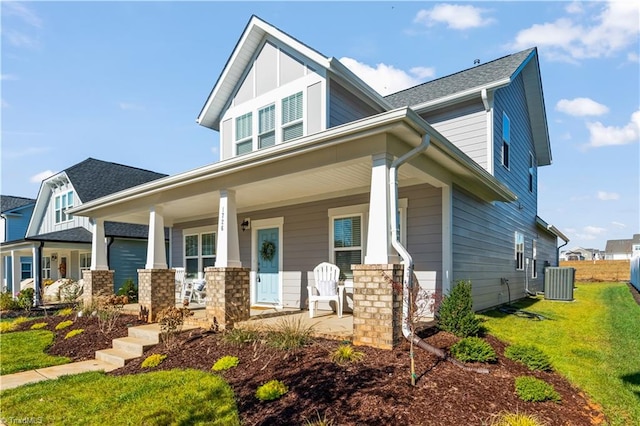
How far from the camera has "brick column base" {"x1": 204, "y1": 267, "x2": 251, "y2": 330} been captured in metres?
7.03

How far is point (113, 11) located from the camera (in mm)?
7621

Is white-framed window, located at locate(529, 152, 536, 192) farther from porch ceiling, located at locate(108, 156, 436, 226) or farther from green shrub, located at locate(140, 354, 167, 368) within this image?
green shrub, located at locate(140, 354, 167, 368)

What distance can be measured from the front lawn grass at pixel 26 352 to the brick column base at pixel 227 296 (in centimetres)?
249

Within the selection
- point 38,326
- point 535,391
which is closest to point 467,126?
point 535,391

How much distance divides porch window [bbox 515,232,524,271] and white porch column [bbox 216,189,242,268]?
9369 millimetres

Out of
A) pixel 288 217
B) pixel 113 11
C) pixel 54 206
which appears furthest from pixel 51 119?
pixel 54 206

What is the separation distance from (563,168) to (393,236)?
15.5 metres

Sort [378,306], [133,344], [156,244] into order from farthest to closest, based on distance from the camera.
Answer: [156,244] → [133,344] → [378,306]

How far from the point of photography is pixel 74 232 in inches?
676

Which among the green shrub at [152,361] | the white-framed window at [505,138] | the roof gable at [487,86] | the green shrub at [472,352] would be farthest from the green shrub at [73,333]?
the white-framed window at [505,138]

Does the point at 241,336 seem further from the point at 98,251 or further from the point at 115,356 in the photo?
the point at 98,251

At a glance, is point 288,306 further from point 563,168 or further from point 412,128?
point 563,168

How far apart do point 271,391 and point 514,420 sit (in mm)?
2228

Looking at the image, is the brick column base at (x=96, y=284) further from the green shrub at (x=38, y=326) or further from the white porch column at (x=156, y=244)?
the white porch column at (x=156, y=244)
